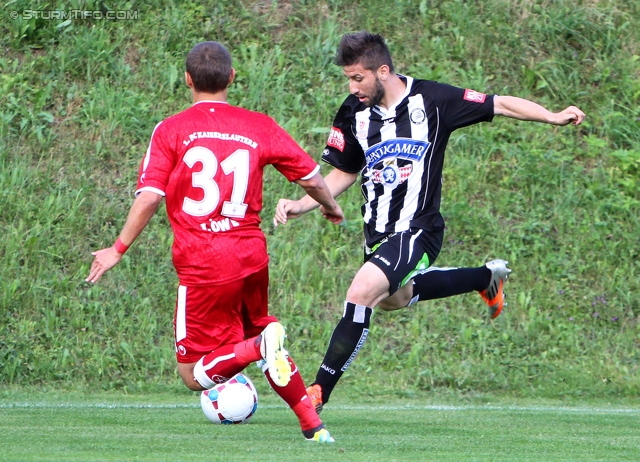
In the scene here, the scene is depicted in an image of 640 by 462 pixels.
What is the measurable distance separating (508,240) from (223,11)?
4.84m

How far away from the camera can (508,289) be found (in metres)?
10.0

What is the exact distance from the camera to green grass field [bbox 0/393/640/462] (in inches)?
179

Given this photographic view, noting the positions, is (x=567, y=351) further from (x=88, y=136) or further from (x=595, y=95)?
(x=88, y=136)

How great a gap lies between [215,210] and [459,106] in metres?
2.18

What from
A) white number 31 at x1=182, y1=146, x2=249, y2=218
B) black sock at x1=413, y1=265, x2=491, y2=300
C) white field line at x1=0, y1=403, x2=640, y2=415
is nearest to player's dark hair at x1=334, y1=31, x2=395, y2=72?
white number 31 at x1=182, y1=146, x2=249, y2=218

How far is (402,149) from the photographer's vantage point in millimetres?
6445

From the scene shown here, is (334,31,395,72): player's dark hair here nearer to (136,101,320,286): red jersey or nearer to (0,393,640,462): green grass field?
(136,101,320,286): red jersey

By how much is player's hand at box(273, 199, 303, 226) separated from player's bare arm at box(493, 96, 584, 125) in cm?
151

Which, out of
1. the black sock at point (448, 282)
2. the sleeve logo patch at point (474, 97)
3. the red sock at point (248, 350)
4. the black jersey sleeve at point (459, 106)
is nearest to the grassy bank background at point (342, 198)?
the black sock at point (448, 282)

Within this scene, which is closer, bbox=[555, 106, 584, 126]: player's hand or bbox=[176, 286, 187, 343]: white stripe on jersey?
bbox=[176, 286, 187, 343]: white stripe on jersey

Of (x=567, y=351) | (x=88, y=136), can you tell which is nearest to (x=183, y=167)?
(x=567, y=351)

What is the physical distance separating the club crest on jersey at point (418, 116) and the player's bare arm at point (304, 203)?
620 millimetres

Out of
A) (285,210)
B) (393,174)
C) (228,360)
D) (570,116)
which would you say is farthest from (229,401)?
(570,116)

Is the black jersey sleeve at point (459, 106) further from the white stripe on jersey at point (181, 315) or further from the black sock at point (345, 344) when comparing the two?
the white stripe on jersey at point (181, 315)
